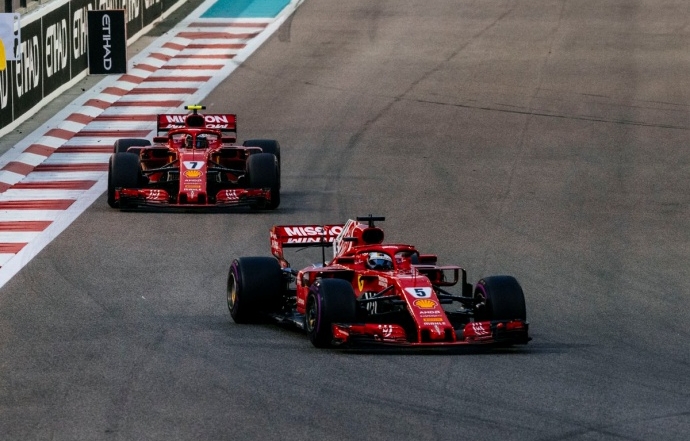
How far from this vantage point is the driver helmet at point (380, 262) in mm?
13273

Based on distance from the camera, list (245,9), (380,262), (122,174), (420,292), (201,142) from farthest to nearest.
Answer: (245,9) → (201,142) → (122,174) → (380,262) → (420,292)

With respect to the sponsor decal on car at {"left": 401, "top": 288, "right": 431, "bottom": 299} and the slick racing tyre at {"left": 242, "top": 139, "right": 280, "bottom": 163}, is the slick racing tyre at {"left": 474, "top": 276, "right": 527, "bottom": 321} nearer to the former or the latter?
the sponsor decal on car at {"left": 401, "top": 288, "right": 431, "bottom": 299}

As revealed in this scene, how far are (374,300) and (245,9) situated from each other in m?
22.9

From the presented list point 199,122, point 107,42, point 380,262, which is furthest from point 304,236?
point 107,42

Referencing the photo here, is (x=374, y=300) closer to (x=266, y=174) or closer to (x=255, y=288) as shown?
(x=255, y=288)

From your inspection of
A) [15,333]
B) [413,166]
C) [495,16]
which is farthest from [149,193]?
[495,16]

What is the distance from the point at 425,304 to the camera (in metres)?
12.5

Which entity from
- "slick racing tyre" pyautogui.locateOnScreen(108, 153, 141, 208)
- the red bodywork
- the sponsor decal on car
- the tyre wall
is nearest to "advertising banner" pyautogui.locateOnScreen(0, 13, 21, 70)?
the tyre wall

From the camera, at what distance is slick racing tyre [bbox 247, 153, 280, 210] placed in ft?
63.8

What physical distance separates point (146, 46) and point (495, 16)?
8059 mm

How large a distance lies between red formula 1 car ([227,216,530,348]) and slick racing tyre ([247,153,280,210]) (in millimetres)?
5013

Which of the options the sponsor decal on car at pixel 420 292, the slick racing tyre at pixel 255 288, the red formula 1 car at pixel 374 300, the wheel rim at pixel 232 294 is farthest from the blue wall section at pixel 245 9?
the sponsor decal on car at pixel 420 292

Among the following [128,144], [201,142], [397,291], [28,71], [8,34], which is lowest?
[128,144]

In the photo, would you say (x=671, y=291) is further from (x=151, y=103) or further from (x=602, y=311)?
(x=151, y=103)
